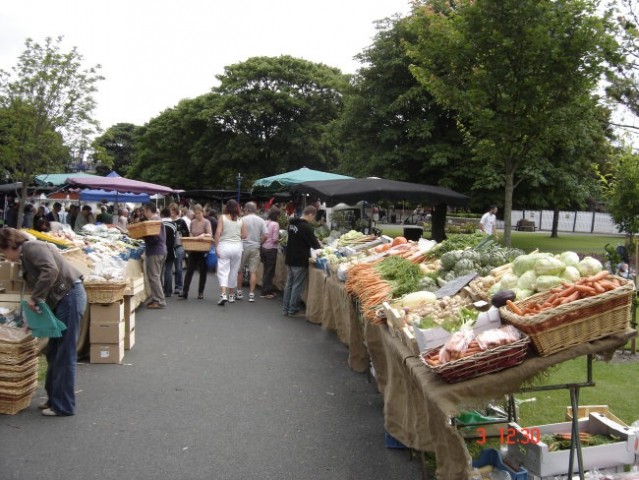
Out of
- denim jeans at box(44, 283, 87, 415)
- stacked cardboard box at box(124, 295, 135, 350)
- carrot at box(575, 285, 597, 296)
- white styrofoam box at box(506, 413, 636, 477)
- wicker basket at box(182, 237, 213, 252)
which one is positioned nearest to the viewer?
carrot at box(575, 285, 597, 296)

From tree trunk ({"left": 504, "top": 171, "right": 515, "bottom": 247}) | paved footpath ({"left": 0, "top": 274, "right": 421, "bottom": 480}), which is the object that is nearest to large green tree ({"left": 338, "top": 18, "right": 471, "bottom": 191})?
tree trunk ({"left": 504, "top": 171, "right": 515, "bottom": 247})

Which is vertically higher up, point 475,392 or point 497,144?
point 497,144

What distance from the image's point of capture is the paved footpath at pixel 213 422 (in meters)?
4.12

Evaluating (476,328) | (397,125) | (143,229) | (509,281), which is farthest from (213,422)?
(397,125)

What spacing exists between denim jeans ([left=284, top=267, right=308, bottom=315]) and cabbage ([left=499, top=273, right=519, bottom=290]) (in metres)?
6.13

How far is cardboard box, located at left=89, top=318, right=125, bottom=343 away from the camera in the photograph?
6746 mm

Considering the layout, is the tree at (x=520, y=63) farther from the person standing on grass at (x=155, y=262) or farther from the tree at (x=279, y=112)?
the tree at (x=279, y=112)

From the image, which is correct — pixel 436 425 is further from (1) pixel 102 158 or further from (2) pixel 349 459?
(1) pixel 102 158

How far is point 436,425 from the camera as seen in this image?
11.4 ft

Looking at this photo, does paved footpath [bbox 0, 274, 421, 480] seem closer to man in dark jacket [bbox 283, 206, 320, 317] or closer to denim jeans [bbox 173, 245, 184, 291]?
man in dark jacket [bbox 283, 206, 320, 317]

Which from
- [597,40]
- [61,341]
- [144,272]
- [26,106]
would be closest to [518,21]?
[597,40]

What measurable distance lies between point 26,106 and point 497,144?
13752 millimetres

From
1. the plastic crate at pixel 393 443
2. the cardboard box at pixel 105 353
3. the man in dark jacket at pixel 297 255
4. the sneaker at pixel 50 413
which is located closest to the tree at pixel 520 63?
the man in dark jacket at pixel 297 255

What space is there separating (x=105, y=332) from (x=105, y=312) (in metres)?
0.23
